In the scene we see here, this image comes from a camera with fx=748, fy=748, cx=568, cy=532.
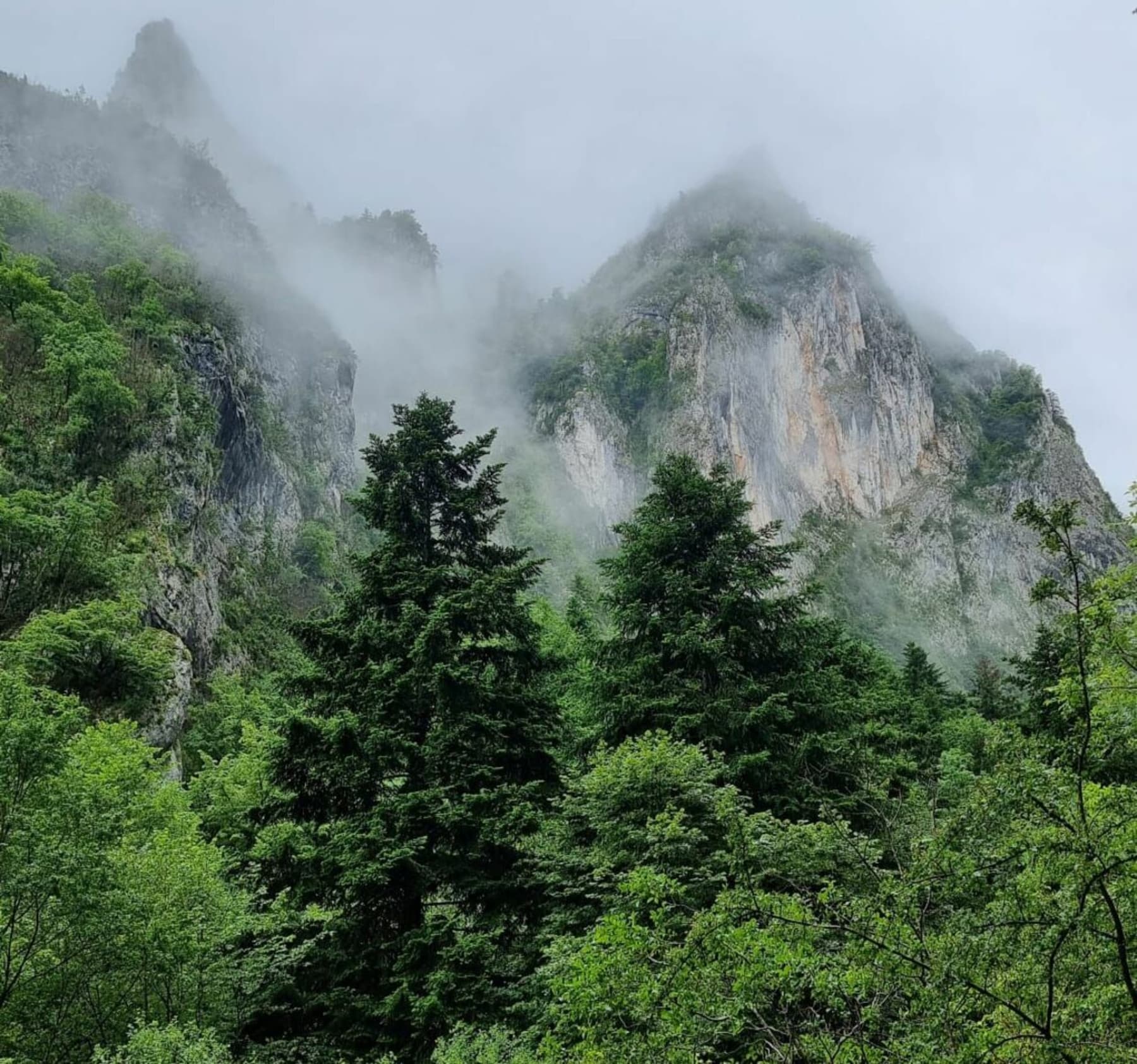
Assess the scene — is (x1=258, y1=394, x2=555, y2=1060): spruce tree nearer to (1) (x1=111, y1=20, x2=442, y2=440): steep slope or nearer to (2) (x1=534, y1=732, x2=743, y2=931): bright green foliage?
(2) (x1=534, y1=732, x2=743, y2=931): bright green foliage

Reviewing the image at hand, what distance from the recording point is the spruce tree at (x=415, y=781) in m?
8.54

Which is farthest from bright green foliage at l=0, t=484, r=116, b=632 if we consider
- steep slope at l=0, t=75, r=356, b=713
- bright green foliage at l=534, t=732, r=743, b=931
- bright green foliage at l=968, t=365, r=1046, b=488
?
bright green foliage at l=968, t=365, r=1046, b=488

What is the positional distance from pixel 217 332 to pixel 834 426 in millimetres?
69734

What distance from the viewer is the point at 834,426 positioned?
299 feet

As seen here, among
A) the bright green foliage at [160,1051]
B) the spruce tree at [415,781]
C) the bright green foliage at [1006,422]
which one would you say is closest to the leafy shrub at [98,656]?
the spruce tree at [415,781]

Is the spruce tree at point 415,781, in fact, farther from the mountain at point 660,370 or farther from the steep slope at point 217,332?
the mountain at point 660,370

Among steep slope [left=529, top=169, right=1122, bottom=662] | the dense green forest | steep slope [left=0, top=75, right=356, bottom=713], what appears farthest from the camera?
steep slope [left=529, top=169, right=1122, bottom=662]

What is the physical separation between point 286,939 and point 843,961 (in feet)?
24.1

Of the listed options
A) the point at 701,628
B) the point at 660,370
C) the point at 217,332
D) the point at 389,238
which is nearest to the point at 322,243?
the point at 389,238

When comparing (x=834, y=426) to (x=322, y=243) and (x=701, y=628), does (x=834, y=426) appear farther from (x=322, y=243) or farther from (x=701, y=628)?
(x=701, y=628)

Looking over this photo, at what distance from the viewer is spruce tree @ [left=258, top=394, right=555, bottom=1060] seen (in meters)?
8.54

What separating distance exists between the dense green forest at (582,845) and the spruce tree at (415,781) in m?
0.05

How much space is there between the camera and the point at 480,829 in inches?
362

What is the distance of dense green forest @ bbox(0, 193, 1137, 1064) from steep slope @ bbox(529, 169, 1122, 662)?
2753 inches
